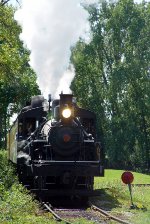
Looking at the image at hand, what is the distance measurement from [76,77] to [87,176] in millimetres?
33252

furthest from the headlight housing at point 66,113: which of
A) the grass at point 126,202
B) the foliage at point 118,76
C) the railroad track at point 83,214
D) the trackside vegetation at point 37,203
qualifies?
the foliage at point 118,76

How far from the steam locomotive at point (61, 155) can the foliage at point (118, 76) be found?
26065 millimetres

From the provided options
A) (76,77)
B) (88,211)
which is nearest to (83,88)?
(76,77)

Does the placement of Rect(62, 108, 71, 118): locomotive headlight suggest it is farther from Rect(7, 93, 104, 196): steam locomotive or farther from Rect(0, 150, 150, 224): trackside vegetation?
Rect(0, 150, 150, 224): trackside vegetation

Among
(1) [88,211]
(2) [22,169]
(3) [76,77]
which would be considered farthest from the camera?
(3) [76,77]

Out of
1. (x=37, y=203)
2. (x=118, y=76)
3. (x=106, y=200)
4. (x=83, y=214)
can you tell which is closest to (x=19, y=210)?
A: (x=83, y=214)

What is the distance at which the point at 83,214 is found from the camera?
12414mm

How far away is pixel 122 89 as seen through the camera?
138 feet

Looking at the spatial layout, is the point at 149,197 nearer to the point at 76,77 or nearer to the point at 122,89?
the point at 122,89

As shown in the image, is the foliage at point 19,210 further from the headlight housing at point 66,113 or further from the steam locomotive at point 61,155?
the headlight housing at point 66,113

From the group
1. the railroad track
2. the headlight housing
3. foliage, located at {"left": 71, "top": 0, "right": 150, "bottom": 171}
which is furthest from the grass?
foliage, located at {"left": 71, "top": 0, "right": 150, "bottom": 171}

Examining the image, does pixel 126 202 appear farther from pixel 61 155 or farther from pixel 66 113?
pixel 66 113

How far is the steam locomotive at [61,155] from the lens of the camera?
13891 mm

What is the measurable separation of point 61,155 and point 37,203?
1792 millimetres
